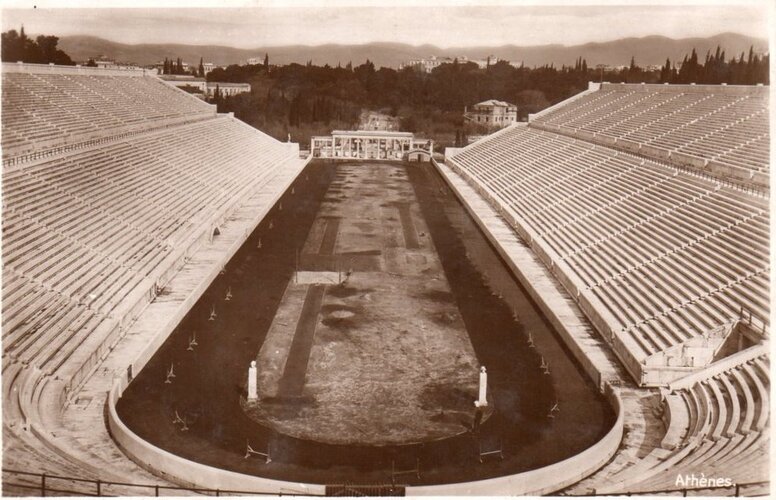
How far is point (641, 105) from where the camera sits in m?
48.6

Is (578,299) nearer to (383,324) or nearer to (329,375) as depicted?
(383,324)

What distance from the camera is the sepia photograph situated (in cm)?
1410

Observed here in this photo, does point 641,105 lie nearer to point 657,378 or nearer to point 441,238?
point 441,238

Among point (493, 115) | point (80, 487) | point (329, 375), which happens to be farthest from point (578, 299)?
point (493, 115)

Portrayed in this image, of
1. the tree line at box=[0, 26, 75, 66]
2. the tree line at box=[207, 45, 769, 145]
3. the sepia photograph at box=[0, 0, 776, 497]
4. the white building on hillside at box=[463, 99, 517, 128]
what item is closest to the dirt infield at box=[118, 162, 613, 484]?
the sepia photograph at box=[0, 0, 776, 497]

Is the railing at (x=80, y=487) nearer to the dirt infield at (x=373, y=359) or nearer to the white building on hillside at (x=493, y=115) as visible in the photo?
the dirt infield at (x=373, y=359)

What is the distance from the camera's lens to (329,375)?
61.1 ft

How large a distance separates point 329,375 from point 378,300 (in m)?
6.42

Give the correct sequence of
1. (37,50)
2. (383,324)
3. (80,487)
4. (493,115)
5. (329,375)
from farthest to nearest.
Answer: (493,115), (37,50), (383,324), (329,375), (80,487)

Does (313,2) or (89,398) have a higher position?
(313,2)

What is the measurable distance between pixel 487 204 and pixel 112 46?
1997 cm

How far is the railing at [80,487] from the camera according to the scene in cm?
1139

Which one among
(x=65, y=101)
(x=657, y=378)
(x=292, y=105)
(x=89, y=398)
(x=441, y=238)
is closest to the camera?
(x=89, y=398)

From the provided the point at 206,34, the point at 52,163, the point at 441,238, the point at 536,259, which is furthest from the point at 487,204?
the point at 52,163
